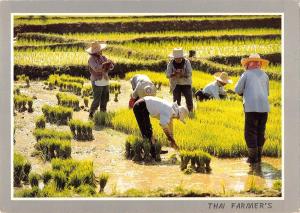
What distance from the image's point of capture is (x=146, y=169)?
33.0ft

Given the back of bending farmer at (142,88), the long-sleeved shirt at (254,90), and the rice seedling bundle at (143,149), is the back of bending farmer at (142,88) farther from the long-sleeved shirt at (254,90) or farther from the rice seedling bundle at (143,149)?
the long-sleeved shirt at (254,90)

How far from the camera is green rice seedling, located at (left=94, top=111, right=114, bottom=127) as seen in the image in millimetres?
11223

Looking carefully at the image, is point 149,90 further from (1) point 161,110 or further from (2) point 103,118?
(2) point 103,118

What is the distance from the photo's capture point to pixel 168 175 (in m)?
9.95

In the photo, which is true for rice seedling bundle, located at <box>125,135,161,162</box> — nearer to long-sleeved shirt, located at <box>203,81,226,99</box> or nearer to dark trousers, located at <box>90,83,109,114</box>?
dark trousers, located at <box>90,83,109,114</box>

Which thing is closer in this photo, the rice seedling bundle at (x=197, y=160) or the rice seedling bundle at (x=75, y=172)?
the rice seedling bundle at (x=75, y=172)

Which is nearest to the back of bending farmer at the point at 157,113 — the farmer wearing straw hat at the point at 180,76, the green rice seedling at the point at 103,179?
the green rice seedling at the point at 103,179

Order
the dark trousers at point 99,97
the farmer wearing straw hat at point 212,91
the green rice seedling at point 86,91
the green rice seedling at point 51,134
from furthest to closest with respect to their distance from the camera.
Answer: the green rice seedling at point 86,91 → the farmer wearing straw hat at point 212,91 → the dark trousers at point 99,97 → the green rice seedling at point 51,134

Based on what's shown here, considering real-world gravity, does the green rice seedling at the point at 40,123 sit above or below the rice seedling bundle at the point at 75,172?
above

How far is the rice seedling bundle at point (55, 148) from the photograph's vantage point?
10234 mm

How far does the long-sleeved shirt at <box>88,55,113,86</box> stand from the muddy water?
2.76ft

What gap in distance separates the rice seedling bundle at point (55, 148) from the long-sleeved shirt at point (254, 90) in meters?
2.17

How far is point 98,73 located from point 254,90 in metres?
2.34
